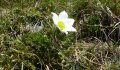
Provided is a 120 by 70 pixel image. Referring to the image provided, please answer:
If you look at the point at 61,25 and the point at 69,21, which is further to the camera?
the point at 69,21

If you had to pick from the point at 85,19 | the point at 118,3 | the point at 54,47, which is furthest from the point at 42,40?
the point at 118,3

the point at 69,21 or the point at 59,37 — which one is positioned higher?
the point at 69,21

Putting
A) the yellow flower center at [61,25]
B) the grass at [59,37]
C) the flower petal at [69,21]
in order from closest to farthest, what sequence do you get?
1. the grass at [59,37]
2. the yellow flower center at [61,25]
3. the flower petal at [69,21]

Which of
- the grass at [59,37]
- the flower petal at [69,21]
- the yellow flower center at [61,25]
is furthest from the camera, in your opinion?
the flower petal at [69,21]

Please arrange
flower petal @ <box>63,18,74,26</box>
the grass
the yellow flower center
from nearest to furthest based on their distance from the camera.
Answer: the grass
the yellow flower center
flower petal @ <box>63,18,74,26</box>
